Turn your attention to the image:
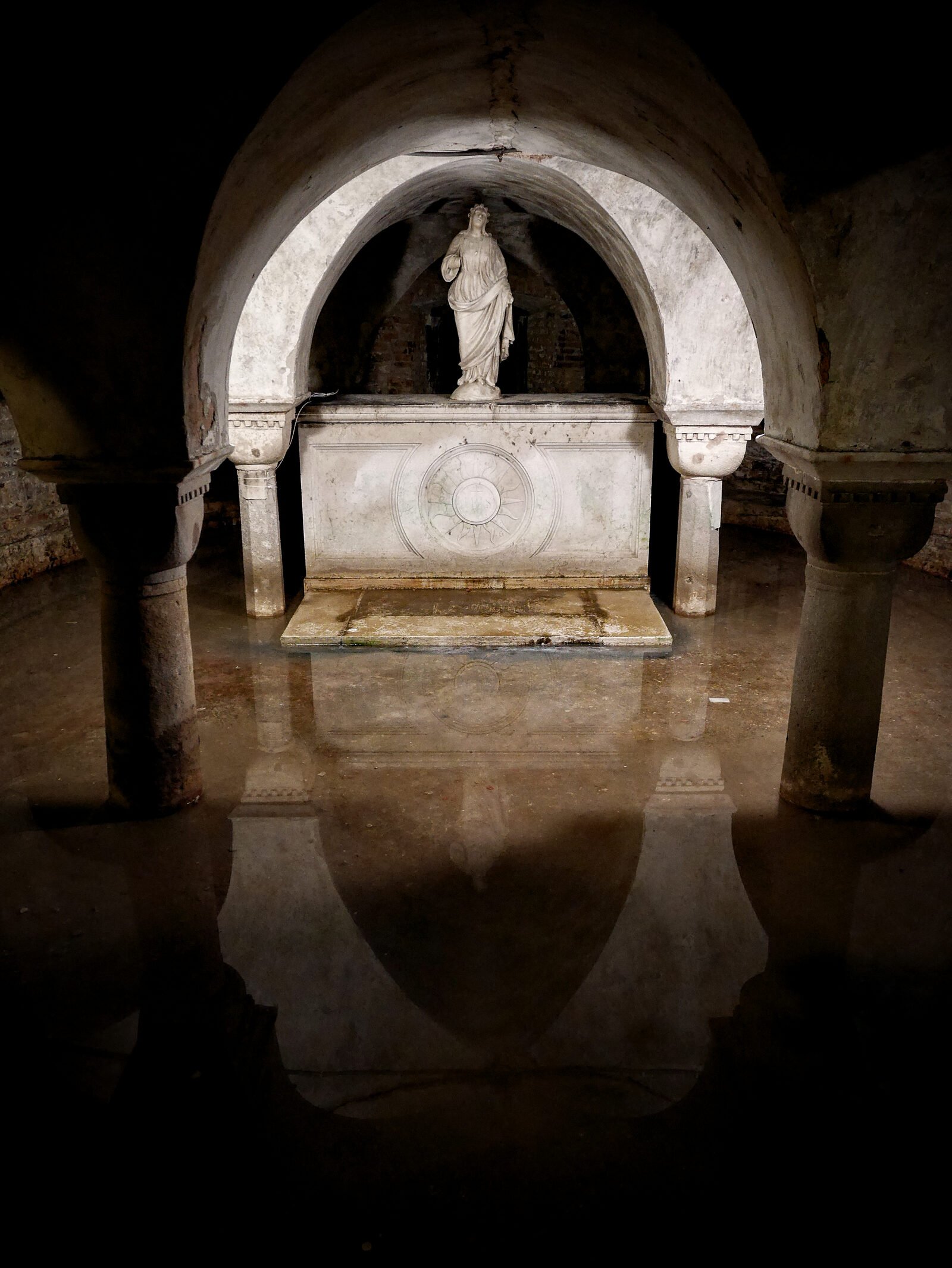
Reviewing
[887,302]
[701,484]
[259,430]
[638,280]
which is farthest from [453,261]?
[887,302]

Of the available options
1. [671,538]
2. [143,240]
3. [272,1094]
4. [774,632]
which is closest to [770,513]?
[671,538]

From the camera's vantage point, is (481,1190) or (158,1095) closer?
Answer: (481,1190)

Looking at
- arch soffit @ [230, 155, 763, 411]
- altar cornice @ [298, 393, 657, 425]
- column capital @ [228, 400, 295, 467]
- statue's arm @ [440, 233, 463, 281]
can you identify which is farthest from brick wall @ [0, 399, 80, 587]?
statue's arm @ [440, 233, 463, 281]

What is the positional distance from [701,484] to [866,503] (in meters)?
3.47

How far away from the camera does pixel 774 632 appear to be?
701cm

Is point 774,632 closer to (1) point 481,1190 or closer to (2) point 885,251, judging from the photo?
(2) point 885,251

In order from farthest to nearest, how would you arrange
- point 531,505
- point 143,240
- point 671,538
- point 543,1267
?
point 671,538 < point 531,505 < point 143,240 < point 543,1267

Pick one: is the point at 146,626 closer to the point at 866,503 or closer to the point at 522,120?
the point at 866,503

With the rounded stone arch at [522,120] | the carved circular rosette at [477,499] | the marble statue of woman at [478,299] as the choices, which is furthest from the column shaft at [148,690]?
the marble statue of woman at [478,299]

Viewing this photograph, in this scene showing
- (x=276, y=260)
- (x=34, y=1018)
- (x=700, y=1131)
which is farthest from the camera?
(x=276, y=260)

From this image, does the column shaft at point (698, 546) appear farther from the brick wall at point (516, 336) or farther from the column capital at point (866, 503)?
the brick wall at point (516, 336)

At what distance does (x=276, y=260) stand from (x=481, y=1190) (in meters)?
6.08

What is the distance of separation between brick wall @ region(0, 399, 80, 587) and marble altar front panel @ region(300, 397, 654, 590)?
2625 millimetres

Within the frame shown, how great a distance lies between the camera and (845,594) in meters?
4.08
